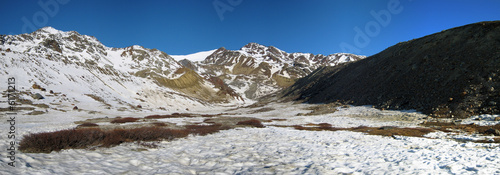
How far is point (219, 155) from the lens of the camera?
11352mm

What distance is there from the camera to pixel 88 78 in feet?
259

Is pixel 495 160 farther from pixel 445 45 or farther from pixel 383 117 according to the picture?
pixel 445 45

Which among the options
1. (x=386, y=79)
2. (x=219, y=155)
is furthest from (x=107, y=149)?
(x=386, y=79)

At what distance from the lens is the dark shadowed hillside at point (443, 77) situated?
30781mm

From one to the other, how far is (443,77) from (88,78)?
9635cm

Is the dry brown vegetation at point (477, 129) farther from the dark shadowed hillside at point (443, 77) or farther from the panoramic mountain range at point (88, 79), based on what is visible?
the panoramic mountain range at point (88, 79)

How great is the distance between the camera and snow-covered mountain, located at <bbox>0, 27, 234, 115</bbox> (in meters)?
53.2

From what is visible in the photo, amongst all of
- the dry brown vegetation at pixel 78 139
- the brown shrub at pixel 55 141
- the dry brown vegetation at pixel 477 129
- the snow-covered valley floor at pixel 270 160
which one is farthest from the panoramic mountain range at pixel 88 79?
the dry brown vegetation at pixel 477 129

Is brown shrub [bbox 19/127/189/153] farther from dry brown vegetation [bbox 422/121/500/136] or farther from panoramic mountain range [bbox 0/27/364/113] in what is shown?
panoramic mountain range [bbox 0/27/364/113]

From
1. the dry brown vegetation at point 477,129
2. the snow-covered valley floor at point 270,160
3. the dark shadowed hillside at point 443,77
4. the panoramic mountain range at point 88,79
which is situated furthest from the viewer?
the panoramic mountain range at point 88,79

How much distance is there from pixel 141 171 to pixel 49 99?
181 ft

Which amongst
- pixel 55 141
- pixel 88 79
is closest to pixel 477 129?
pixel 55 141

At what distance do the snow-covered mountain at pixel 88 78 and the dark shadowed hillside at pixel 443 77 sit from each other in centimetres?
6164

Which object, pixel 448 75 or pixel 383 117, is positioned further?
pixel 448 75
